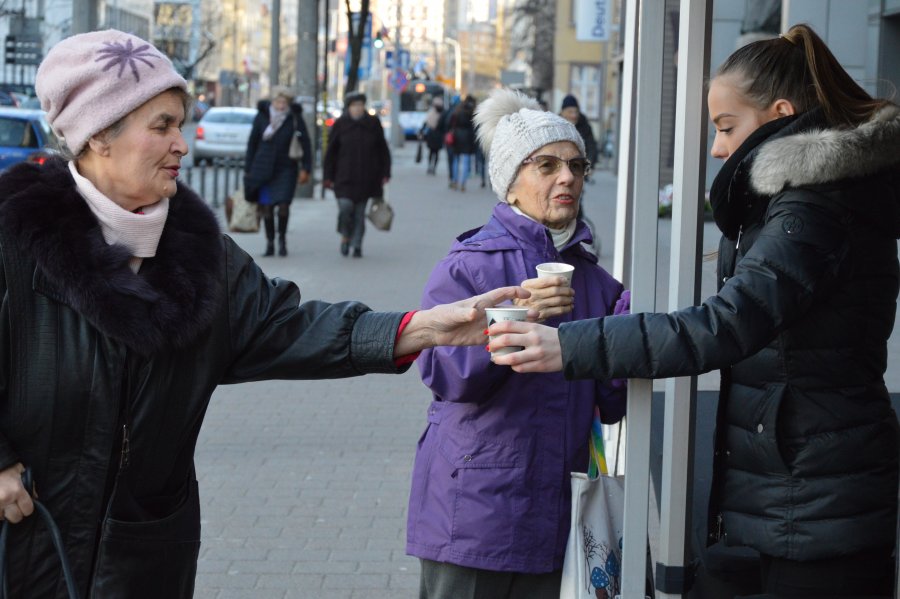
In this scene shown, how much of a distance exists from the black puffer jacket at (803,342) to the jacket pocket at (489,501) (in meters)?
0.52

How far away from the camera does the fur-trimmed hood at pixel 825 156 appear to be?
8.86 ft

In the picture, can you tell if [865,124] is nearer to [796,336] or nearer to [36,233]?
[796,336]

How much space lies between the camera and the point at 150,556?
2.84 m

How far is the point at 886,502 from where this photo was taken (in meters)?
2.85

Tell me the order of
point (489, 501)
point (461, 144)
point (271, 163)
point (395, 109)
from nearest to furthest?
point (489, 501), point (271, 163), point (461, 144), point (395, 109)

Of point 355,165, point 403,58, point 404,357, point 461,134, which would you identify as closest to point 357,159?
point 355,165

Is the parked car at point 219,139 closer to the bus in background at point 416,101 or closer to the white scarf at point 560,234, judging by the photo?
the bus in background at point 416,101

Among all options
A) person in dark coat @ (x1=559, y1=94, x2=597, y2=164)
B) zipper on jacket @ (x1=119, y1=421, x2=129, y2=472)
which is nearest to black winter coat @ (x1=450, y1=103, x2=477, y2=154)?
person in dark coat @ (x1=559, y1=94, x2=597, y2=164)

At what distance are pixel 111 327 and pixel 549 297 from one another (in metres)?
0.87

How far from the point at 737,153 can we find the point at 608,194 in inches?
1070

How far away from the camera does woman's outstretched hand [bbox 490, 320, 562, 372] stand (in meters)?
2.62

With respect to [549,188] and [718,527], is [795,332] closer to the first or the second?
[718,527]

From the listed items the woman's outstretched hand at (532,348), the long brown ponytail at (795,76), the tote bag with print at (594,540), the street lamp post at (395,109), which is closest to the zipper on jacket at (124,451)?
the woman's outstretched hand at (532,348)

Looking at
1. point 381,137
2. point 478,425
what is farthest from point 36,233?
point 381,137
